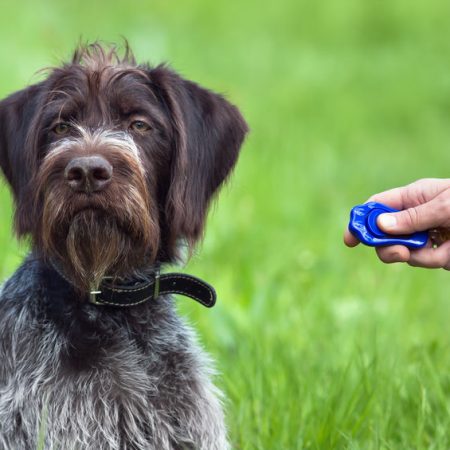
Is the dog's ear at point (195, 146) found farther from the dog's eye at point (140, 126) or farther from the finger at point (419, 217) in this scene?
the finger at point (419, 217)

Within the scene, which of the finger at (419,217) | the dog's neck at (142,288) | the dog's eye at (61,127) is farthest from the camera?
the dog's eye at (61,127)

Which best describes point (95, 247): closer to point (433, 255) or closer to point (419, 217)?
point (419, 217)

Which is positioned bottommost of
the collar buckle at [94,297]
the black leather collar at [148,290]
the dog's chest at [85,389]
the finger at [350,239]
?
the dog's chest at [85,389]

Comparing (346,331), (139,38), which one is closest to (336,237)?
(346,331)

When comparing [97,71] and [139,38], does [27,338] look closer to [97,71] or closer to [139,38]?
[97,71]

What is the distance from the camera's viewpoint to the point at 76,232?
397cm

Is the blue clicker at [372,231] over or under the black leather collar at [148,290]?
over

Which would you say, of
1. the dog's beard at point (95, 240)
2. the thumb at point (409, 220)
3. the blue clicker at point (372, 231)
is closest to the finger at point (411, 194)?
the blue clicker at point (372, 231)

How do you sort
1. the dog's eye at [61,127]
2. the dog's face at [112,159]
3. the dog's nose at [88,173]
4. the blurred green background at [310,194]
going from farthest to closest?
the blurred green background at [310,194]
the dog's eye at [61,127]
the dog's face at [112,159]
the dog's nose at [88,173]

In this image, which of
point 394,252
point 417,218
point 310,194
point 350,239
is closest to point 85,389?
point 350,239

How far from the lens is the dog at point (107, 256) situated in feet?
13.1

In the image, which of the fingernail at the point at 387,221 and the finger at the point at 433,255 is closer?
the fingernail at the point at 387,221

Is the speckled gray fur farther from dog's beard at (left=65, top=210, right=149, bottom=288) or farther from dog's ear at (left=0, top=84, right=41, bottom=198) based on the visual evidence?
dog's ear at (left=0, top=84, right=41, bottom=198)

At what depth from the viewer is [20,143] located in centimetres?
435
